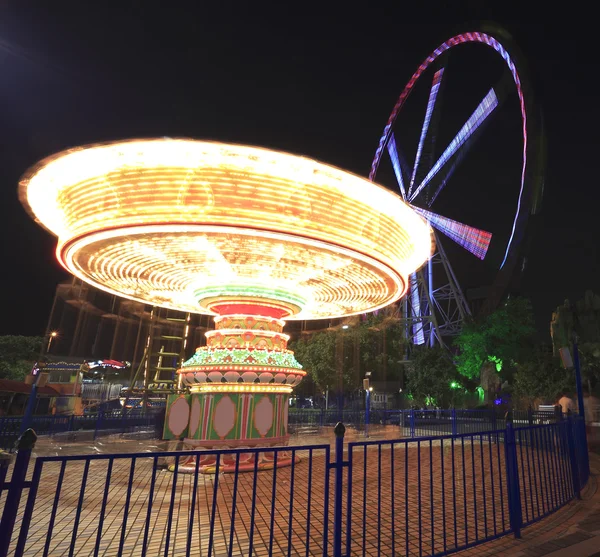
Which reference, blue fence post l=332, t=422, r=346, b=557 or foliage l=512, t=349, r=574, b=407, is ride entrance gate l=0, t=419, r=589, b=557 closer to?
blue fence post l=332, t=422, r=346, b=557

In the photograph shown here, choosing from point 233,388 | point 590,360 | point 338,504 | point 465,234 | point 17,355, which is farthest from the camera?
point 17,355

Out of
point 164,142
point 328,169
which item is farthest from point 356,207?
point 164,142

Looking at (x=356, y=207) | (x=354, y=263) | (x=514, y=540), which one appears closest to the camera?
(x=514, y=540)

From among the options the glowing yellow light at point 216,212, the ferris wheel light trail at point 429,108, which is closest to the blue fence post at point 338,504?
the glowing yellow light at point 216,212

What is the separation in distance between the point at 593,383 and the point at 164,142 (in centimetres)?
2152

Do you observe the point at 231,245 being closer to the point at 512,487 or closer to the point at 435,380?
the point at 512,487

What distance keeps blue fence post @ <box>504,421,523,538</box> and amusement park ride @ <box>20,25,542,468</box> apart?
114 inches

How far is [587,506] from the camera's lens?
189 inches

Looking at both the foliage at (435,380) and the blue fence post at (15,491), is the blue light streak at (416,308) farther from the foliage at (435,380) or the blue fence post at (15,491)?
the blue fence post at (15,491)

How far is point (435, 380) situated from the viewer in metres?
26.7

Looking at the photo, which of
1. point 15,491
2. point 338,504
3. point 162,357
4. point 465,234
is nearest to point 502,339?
point 465,234

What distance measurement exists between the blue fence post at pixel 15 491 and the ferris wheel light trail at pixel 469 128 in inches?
1091

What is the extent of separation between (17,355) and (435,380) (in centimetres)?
2990

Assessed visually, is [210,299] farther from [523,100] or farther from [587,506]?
[523,100]
